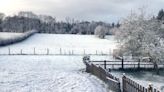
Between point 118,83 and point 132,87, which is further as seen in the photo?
point 118,83

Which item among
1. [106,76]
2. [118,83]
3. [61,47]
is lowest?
[61,47]

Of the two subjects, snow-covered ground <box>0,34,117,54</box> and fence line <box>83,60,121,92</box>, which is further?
snow-covered ground <box>0,34,117,54</box>

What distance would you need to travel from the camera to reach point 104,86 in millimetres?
19266

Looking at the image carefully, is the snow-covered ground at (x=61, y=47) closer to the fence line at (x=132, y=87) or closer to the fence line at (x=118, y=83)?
the fence line at (x=118, y=83)

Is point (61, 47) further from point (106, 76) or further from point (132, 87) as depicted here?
point (132, 87)

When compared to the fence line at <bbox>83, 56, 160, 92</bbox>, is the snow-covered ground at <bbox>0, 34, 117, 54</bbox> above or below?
below

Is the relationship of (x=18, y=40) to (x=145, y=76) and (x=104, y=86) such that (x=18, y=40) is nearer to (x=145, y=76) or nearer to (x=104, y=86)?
(x=145, y=76)

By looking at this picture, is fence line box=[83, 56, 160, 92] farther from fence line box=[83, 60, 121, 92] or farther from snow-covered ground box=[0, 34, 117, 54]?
snow-covered ground box=[0, 34, 117, 54]

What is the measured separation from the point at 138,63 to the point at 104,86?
12.5 m

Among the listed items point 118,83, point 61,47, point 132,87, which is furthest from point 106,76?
point 61,47

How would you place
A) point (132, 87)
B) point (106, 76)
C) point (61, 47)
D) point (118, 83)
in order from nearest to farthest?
point (132, 87) → point (118, 83) → point (106, 76) → point (61, 47)

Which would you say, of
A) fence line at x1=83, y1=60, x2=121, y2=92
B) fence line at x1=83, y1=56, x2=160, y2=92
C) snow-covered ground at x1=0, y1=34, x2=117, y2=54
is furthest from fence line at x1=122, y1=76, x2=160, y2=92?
snow-covered ground at x1=0, y1=34, x2=117, y2=54

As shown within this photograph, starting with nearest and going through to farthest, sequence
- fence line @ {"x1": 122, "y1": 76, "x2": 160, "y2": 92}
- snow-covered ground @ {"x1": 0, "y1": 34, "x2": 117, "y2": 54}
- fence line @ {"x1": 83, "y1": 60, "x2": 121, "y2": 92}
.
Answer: fence line @ {"x1": 122, "y1": 76, "x2": 160, "y2": 92}, fence line @ {"x1": 83, "y1": 60, "x2": 121, "y2": 92}, snow-covered ground @ {"x1": 0, "y1": 34, "x2": 117, "y2": 54}

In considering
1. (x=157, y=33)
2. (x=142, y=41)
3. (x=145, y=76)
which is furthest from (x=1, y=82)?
(x=157, y=33)
